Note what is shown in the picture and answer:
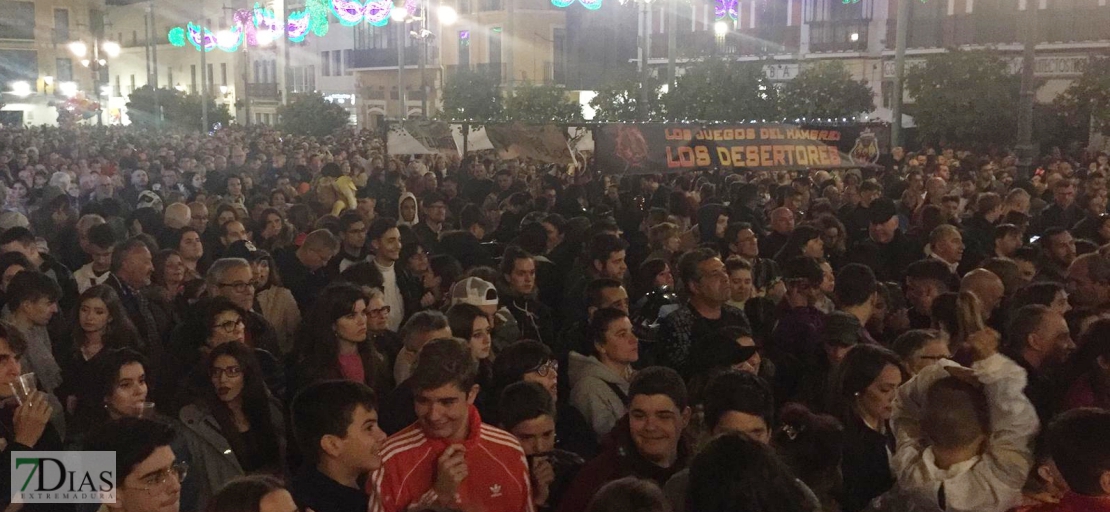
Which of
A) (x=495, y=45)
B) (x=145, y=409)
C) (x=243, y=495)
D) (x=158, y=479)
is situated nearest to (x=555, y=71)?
(x=495, y=45)

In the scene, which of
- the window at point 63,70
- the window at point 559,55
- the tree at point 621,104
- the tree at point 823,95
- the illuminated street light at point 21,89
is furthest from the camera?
the window at point 63,70

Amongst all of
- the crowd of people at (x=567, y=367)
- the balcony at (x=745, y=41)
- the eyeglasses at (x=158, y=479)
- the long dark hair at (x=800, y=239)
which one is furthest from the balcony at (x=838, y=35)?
the eyeglasses at (x=158, y=479)

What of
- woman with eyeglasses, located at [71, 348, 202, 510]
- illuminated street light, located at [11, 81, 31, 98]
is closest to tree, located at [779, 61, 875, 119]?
woman with eyeglasses, located at [71, 348, 202, 510]

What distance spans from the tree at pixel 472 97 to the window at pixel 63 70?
1725 inches

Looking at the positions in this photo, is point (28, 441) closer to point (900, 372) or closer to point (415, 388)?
point (415, 388)

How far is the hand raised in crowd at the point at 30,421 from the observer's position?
13.8 feet

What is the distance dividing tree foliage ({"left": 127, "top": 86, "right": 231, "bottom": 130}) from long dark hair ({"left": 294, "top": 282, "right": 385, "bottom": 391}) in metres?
48.4

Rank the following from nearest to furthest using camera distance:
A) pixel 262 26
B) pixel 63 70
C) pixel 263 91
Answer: pixel 262 26 → pixel 263 91 → pixel 63 70

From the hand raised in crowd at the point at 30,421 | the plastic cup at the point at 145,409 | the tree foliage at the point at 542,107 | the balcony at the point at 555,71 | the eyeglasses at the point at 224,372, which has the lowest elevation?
the plastic cup at the point at 145,409

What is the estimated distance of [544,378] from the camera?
195 inches

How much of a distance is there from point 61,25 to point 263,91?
15.1 metres

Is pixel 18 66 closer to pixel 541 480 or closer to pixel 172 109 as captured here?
Answer: pixel 172 109

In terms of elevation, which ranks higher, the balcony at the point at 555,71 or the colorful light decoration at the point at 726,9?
the colorful light decoration at the point at 726,9

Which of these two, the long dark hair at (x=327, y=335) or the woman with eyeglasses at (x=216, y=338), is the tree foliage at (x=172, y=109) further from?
the long dark hair at (x=327, y=335)
